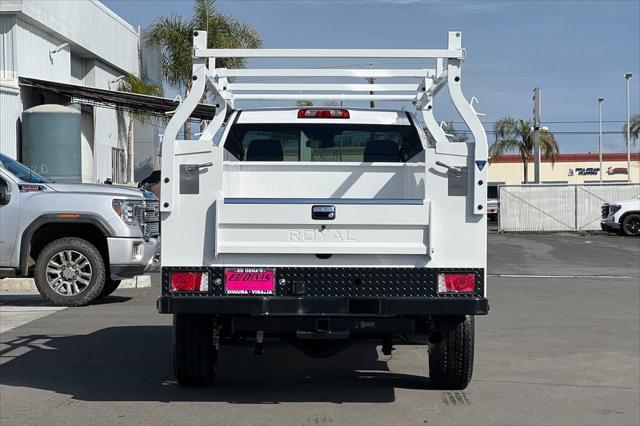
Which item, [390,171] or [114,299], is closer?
[390,171]

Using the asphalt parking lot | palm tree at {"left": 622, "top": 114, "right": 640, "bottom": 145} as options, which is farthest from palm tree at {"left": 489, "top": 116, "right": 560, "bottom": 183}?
the asphalt parking lot

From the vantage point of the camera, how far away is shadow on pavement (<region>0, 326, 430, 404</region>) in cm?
723

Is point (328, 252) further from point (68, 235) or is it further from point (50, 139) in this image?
point (50, 139)

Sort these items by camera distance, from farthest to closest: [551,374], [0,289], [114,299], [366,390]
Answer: [0,289] < [114,299] < [551,374] < [366,390]

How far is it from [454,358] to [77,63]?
27476mm

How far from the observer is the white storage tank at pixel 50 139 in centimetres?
2516

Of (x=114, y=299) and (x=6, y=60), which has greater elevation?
(x=6, y=60)

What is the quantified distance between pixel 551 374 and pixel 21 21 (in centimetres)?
2141

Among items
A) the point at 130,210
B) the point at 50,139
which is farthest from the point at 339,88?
the point at 50,139

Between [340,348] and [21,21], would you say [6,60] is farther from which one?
[340,348]

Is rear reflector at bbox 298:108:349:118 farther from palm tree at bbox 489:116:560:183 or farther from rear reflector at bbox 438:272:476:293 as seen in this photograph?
palm tree at bbox 489:116:560:183

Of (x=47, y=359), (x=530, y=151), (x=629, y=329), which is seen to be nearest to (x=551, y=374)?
(x=629, y=329)

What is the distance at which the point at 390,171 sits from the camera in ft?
25.8

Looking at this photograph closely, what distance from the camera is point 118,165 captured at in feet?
115
